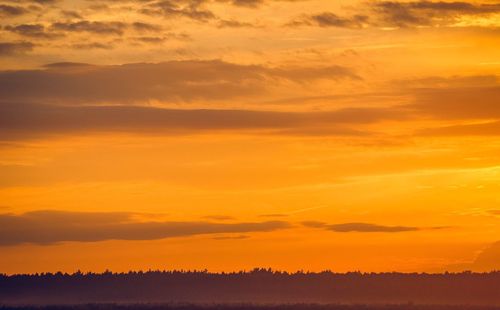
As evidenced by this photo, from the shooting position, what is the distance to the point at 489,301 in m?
193

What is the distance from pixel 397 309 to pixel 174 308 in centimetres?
2340

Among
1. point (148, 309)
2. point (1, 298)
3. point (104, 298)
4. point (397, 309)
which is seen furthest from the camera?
point (104, 298)

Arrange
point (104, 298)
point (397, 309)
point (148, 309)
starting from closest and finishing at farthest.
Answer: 1. point (148, 309)
2. point (397, 309)
3. point (104, 298)

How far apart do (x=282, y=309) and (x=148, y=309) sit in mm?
13371

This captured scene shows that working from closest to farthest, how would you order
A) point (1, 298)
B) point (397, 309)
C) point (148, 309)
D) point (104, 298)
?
point (148, 309)
point (397, 309)
point (1, 298)
point (104, 298)

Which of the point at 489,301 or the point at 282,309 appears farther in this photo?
the point at 489,301

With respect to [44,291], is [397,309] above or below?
below

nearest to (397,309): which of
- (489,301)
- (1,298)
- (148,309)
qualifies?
(148,309)

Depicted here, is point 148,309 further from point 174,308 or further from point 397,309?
point 397,309

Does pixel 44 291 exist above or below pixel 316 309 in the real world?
above

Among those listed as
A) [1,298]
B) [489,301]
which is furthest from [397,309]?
[1,298]

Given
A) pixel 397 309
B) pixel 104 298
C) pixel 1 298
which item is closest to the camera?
pixel 397 309

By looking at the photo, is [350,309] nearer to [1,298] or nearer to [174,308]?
[174,308]

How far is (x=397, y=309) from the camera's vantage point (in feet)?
495
